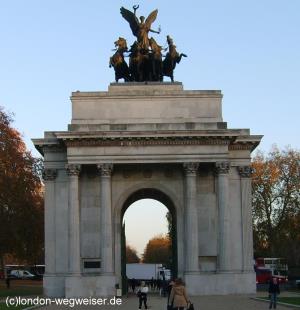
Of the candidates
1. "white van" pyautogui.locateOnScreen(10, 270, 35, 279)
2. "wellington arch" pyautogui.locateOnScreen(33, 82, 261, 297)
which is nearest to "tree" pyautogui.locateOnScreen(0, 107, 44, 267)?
"wellington arch" pyautogui.locateOnScreen(33, 82, 261, 297)

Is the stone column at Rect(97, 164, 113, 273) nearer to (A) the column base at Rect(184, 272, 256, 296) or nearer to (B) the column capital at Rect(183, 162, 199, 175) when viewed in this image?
(B) the column capital at Rect(183, 162, 199, 175)

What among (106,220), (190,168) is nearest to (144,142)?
(190,168)

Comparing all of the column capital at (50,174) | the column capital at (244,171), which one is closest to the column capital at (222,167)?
the column capital at (244,171)

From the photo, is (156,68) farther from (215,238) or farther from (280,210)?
(280,210)

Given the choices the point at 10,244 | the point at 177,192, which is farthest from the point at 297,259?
the point at 177,192

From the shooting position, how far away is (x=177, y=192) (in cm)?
4909

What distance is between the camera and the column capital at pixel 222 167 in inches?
1864

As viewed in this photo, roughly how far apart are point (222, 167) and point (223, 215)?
3.05m

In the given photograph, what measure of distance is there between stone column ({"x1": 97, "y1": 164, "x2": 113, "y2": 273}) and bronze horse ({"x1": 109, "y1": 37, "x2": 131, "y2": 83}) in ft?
24.0

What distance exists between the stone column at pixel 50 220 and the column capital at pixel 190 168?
8.68 meters

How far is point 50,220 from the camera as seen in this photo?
48969mm

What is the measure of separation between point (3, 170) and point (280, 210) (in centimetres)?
3230

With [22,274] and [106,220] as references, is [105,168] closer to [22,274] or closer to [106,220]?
[106,220]

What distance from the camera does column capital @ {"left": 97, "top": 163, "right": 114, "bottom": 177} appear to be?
47.2m
